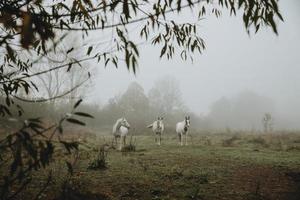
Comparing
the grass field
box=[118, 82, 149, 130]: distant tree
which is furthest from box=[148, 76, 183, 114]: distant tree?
the grass field

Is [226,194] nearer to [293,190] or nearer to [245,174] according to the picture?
[293,190]

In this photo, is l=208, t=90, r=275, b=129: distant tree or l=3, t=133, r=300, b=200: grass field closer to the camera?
l=3, t=133, r=300, b=200: grass field

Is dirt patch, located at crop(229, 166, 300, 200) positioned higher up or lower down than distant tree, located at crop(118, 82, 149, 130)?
lower down

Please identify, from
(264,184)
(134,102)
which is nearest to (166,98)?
(134,102)

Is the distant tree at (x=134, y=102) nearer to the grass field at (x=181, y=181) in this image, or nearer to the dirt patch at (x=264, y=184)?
the grass field at (x=181, y=181)

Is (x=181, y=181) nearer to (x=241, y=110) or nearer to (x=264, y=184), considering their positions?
(x=264, y=184)

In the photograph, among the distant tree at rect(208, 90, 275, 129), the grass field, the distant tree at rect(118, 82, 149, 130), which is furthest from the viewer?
the distant tree at rect(208, 90, 275, 129)

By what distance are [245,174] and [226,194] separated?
186 centimetres

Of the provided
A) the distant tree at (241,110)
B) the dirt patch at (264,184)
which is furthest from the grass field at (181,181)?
the distant tree at (241,110)

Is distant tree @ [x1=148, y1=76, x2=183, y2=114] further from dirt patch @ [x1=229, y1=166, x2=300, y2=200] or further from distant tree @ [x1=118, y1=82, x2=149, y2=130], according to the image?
dirt patch @ [x1=229, y1=166, x2=300, y2=200]

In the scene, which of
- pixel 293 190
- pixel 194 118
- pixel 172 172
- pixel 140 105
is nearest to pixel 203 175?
pixel 172 172

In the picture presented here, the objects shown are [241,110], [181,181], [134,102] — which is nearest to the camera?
[181,181]

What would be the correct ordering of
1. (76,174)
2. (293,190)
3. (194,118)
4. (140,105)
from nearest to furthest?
(293,190) < (76,174) < (140,105) < (194,118)

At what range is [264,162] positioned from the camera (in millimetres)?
8883
